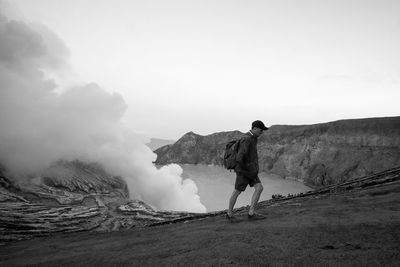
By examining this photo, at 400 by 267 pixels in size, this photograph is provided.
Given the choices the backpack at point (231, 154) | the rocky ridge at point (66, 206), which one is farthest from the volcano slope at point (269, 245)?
the rocky ridge at point (66, 206)

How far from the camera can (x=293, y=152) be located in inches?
1626

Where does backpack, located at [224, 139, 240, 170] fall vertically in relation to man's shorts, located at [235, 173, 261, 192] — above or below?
above

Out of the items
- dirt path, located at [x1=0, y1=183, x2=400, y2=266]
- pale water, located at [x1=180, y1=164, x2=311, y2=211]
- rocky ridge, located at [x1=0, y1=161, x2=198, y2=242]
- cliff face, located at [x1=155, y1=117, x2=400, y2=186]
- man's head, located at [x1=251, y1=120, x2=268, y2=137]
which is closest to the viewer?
dirt path, located at [x1=0, y1=183, x2=400, y2=266]

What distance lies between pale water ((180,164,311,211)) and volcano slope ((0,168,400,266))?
16.7 meters

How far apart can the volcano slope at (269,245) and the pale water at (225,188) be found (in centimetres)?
1666

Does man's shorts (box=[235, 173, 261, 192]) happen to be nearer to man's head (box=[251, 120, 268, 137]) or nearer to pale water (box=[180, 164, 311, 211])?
man's head (box=[251, 120, 268, 137])

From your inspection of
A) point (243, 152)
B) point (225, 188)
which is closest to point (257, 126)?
point (243, 152)

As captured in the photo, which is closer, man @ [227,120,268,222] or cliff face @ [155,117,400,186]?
man @ [227,120,268,222]

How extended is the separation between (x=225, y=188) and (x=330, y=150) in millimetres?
16611

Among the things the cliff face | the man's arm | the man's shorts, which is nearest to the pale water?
the cliff face

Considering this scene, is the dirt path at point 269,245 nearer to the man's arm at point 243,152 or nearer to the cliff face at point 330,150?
the man's arm at point 243,152

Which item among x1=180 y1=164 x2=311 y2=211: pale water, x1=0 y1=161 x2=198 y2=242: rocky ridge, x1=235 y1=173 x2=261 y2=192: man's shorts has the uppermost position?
x1=235 y1=173 x2=261 y2=192: man's shorts

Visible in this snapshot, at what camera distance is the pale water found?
81.1 feet

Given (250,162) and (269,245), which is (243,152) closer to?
(250,162)
